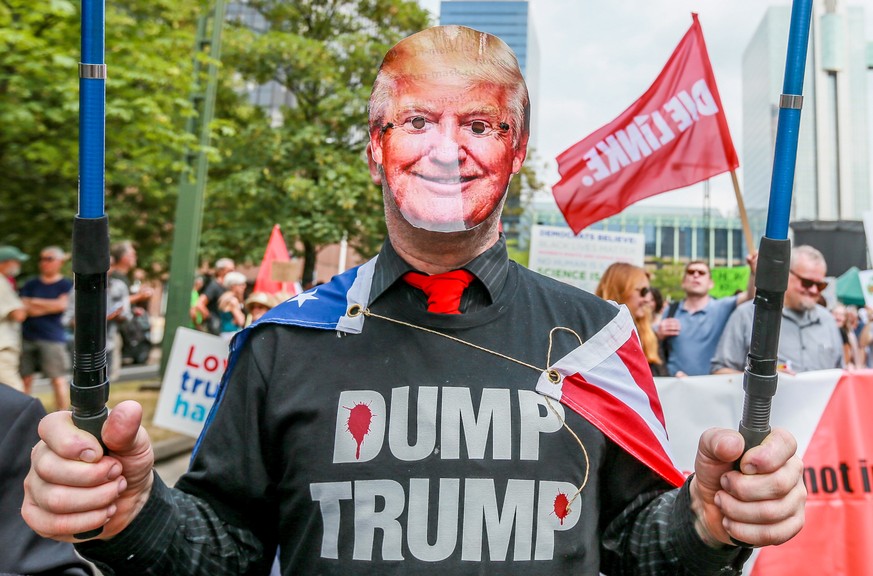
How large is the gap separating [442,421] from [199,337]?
4457 millimetres

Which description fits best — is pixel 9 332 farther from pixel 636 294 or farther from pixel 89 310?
pixel 89 310

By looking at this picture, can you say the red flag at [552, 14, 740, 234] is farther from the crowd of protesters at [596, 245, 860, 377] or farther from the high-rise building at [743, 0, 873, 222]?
the high-rise building at [743, 0, 873, 222]

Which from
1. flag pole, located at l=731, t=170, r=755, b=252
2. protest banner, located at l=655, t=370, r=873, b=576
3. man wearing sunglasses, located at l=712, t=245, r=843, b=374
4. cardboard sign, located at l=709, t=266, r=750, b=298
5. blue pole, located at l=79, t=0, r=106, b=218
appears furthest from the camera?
cardboard sign, located at l=709, t=266, r=750, b=298

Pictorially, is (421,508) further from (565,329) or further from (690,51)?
(690,51)

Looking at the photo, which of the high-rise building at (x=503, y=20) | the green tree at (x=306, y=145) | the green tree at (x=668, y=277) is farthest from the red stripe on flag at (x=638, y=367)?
the green tree at (x=668, y=277)

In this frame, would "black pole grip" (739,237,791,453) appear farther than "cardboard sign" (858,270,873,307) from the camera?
No

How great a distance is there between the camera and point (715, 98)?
476cm

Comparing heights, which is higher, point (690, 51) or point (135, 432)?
point (690, 51)

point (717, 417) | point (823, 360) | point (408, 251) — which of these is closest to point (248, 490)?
point (408, 251)

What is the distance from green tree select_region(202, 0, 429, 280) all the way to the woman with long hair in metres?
10.2

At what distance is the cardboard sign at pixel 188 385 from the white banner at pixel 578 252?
322cm

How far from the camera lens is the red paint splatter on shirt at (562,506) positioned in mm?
1435

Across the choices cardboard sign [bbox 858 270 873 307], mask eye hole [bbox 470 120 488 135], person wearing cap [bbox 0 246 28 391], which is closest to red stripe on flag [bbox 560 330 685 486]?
mask eye hole [bbox 470 120 488 135]

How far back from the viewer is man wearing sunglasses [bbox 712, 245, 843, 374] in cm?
454
